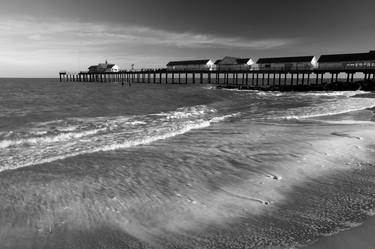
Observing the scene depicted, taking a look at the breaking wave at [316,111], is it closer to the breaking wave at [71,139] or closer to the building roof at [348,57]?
the breaking wave at [71,139]

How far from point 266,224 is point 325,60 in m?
61.3

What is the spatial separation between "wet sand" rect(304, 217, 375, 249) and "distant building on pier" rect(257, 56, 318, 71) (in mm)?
61064

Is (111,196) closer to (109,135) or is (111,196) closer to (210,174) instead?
(210,174)

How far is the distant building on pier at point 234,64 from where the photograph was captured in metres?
75.5

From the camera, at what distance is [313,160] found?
8375 mm

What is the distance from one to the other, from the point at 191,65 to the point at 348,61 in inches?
1526

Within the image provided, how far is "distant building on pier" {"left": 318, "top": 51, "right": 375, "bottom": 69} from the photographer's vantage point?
177ft

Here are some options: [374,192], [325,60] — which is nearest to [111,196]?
[374,192]

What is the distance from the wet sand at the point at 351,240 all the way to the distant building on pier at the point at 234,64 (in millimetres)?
72132

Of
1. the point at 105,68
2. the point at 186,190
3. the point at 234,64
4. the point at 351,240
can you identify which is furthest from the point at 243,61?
the point at 351,240

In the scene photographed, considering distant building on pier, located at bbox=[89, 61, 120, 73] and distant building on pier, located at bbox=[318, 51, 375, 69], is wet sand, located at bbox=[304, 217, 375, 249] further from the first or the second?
distant building on pier, located at bbox=[89, 61, 120, 73]

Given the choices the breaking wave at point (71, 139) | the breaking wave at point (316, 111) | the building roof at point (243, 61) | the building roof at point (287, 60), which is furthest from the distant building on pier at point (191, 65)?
the breaking wave at point (71, 139)

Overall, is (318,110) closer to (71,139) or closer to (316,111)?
(316,111)

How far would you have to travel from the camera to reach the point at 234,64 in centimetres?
7731
